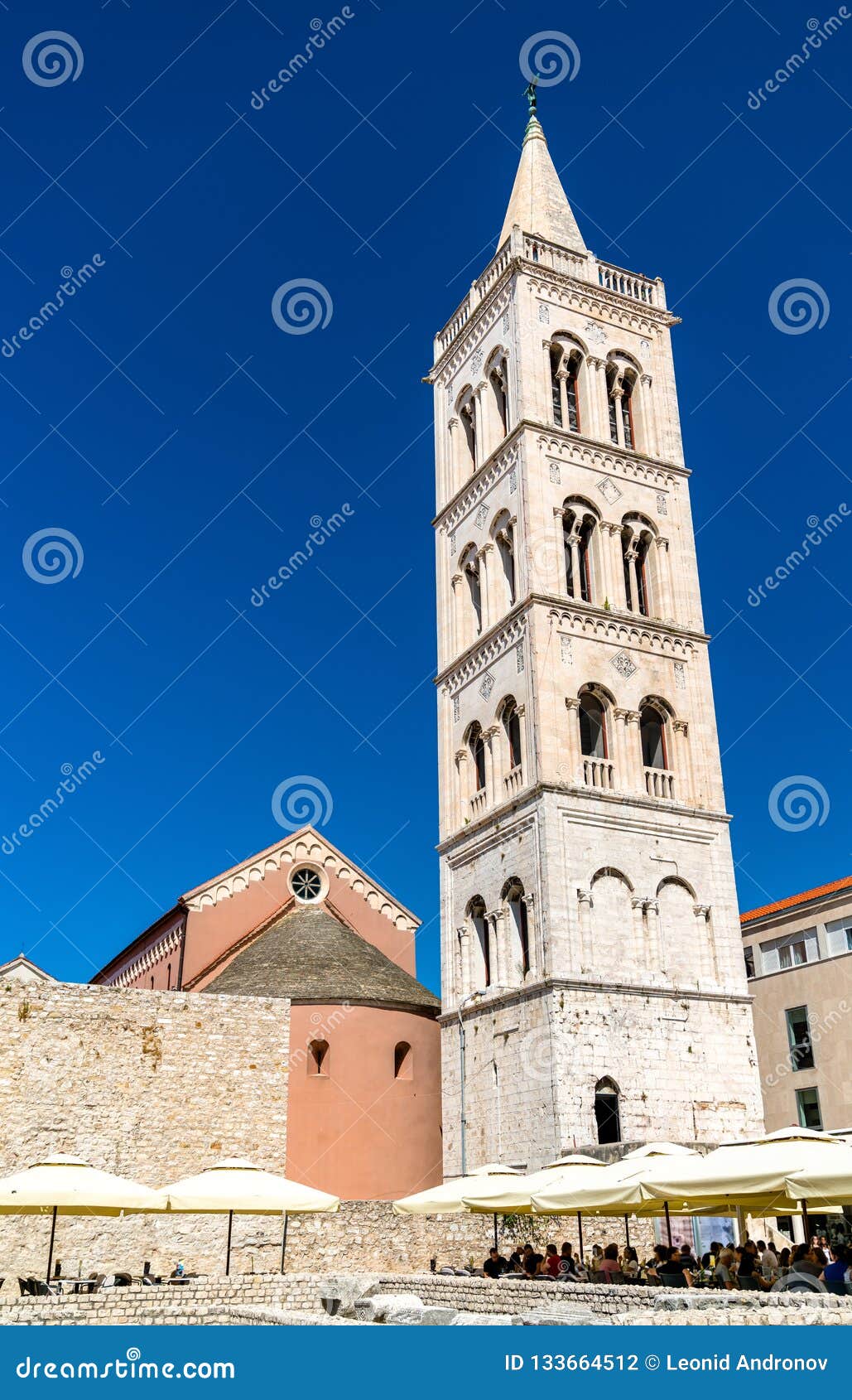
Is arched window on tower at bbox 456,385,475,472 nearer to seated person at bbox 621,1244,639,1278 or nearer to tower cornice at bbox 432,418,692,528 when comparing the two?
tower cornice at bbox 432,418,692,528

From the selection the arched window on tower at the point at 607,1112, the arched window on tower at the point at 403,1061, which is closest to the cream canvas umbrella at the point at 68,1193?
the arched window on tower at the point at 607,1112

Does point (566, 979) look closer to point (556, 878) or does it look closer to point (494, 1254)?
point (556, 878)

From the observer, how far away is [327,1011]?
3081 cm

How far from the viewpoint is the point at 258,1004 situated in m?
29.9

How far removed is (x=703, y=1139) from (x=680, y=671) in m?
13.1

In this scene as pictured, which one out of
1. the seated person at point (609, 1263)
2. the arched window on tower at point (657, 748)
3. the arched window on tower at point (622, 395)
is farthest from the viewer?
the arched window on tower at point (622, 395)

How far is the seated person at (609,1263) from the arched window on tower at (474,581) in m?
20.6

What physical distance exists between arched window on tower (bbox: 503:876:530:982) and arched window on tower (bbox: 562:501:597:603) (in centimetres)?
885

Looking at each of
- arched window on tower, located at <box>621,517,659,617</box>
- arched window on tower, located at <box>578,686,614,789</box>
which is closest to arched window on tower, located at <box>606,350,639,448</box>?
arched window on tower, located at <box>621,517,659,617</box>

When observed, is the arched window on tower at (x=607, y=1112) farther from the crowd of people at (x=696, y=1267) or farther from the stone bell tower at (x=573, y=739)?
the crowd of people at (x=696, y=1267)

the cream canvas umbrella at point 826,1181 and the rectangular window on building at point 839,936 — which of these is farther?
the rectangular window on building at point 839,936

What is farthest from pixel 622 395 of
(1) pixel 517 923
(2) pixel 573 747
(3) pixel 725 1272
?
(3) pixel 725 1272

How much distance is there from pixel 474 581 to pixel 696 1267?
22.6 m

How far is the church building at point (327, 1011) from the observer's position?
2989 centimetres
